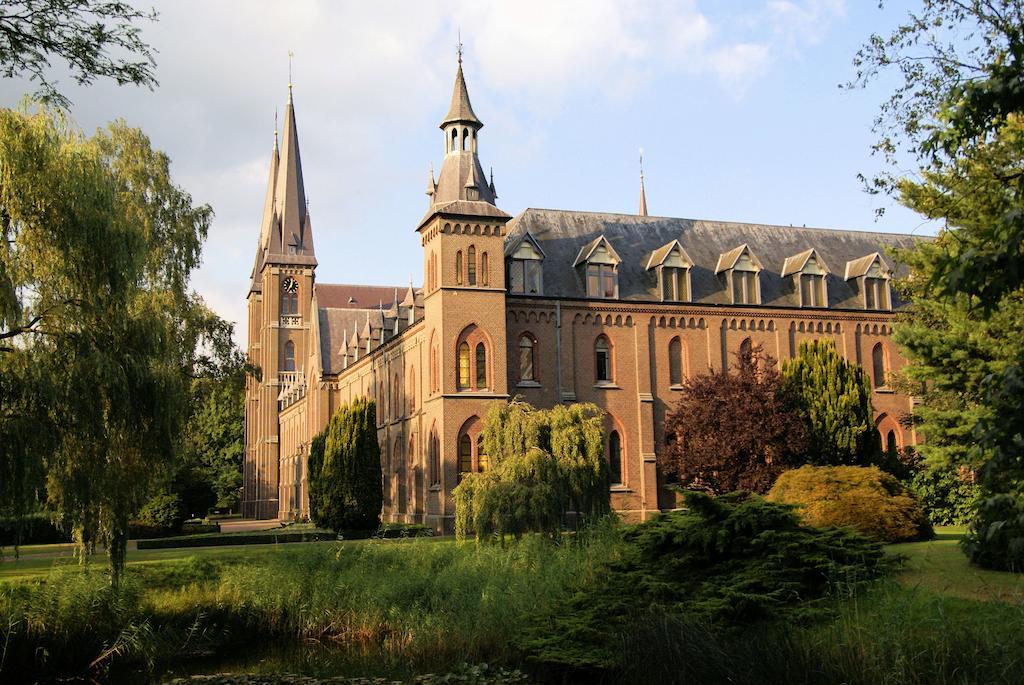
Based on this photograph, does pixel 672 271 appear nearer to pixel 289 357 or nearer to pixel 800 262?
pixel 800 262

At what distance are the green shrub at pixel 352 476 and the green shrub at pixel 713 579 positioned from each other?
23180mm

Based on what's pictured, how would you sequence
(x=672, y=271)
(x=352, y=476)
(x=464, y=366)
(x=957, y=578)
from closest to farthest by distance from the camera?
(x=957, y=578)
(x=464, y=366)
(x=352, y=476)
(x=672, y=271)

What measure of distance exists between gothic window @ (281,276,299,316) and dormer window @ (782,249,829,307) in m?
46.8

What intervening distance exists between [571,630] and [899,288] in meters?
20.8

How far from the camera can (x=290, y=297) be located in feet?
262

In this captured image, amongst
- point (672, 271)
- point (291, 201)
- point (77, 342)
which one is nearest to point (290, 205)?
point (291, 201)

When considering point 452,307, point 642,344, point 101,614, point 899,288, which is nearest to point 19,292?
point 101,614

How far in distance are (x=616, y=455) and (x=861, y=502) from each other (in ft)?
65.1

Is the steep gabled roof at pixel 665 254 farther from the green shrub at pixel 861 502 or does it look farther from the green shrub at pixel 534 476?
the green shrub at pixel 861 502

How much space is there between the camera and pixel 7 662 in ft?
54.9

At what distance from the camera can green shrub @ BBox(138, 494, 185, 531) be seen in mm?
40781

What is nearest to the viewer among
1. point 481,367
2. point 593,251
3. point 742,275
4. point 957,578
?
point 957,578

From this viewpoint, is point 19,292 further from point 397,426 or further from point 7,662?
point 397,426

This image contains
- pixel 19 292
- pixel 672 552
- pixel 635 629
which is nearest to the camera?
pixel 635 629
